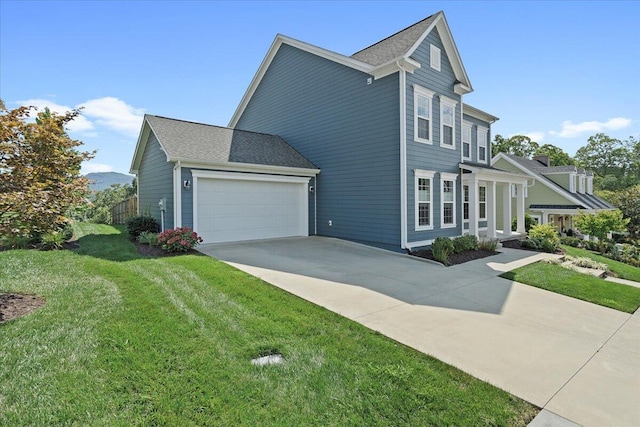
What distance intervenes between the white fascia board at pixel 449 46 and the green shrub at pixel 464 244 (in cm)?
638

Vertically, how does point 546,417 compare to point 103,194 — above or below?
below

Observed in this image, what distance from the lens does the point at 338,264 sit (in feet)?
29.0

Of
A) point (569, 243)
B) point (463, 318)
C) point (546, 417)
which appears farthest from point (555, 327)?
point (569, 243)

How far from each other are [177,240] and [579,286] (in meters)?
10.2

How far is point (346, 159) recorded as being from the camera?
42.1ft

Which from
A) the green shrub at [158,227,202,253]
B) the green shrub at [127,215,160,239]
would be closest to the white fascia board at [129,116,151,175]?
the green shrub at [127,215,160,239]

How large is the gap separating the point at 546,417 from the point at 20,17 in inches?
486

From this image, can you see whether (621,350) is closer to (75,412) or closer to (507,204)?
(75,412)

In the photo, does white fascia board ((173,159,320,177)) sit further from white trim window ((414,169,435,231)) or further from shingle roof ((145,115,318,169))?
white trim window ((414,169,435,231))

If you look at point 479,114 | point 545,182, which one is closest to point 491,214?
point 479,114

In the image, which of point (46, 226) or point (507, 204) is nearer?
point (46, 226)

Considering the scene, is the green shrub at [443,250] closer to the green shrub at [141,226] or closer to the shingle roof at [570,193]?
the green shrub at [141,226]

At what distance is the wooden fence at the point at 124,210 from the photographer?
18.0 metres

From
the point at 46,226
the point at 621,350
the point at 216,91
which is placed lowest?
the point at 621,350
